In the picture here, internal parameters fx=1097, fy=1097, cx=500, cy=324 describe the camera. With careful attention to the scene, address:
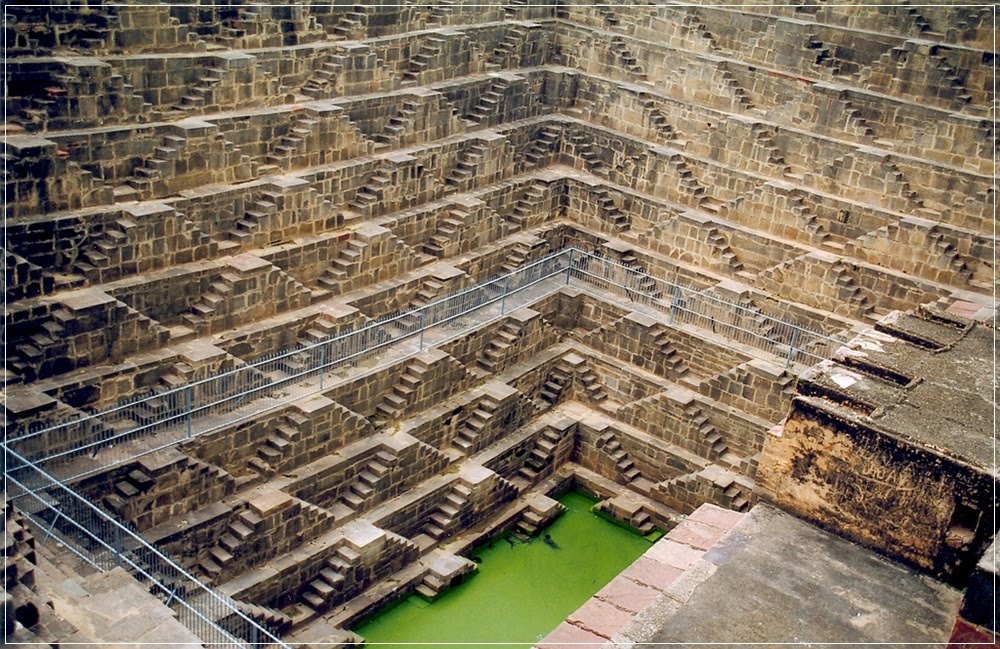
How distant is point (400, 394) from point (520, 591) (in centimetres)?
380

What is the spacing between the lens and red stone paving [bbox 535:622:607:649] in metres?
10.5

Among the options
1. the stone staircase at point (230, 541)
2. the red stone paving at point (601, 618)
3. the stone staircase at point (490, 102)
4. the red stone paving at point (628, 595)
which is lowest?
the stone staircase at point (230, 541)

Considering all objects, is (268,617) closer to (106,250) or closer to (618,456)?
(106,250)

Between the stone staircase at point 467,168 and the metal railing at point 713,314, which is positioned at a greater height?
the stone staircase at point 467,168

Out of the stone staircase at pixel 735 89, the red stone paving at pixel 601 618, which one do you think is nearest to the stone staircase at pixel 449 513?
the red stone paving at pixel 601 618

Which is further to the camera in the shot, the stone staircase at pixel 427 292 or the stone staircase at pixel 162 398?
the stone staircase at pixel 427 292

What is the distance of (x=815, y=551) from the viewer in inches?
449

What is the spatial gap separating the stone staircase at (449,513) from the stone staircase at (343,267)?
13.1 feet

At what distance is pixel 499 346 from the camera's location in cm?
2020

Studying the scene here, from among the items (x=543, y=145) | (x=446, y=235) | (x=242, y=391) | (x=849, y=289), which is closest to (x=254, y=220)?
(x=242, y=391)

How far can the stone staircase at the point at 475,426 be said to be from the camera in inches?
752

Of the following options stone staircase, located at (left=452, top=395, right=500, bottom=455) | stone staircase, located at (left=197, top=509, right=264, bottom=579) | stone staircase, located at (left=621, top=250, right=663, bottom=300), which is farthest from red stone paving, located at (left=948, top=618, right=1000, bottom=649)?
stone staircase, located at (left=621, top=250, right=663, bottom=300)

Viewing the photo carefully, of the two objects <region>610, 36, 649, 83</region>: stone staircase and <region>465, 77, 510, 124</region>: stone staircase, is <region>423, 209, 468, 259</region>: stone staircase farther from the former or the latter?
<region>610, 36, 649, 83</region>: stone staircase

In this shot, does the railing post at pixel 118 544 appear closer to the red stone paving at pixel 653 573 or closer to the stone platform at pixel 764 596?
the stone platform at pixel 764 596
